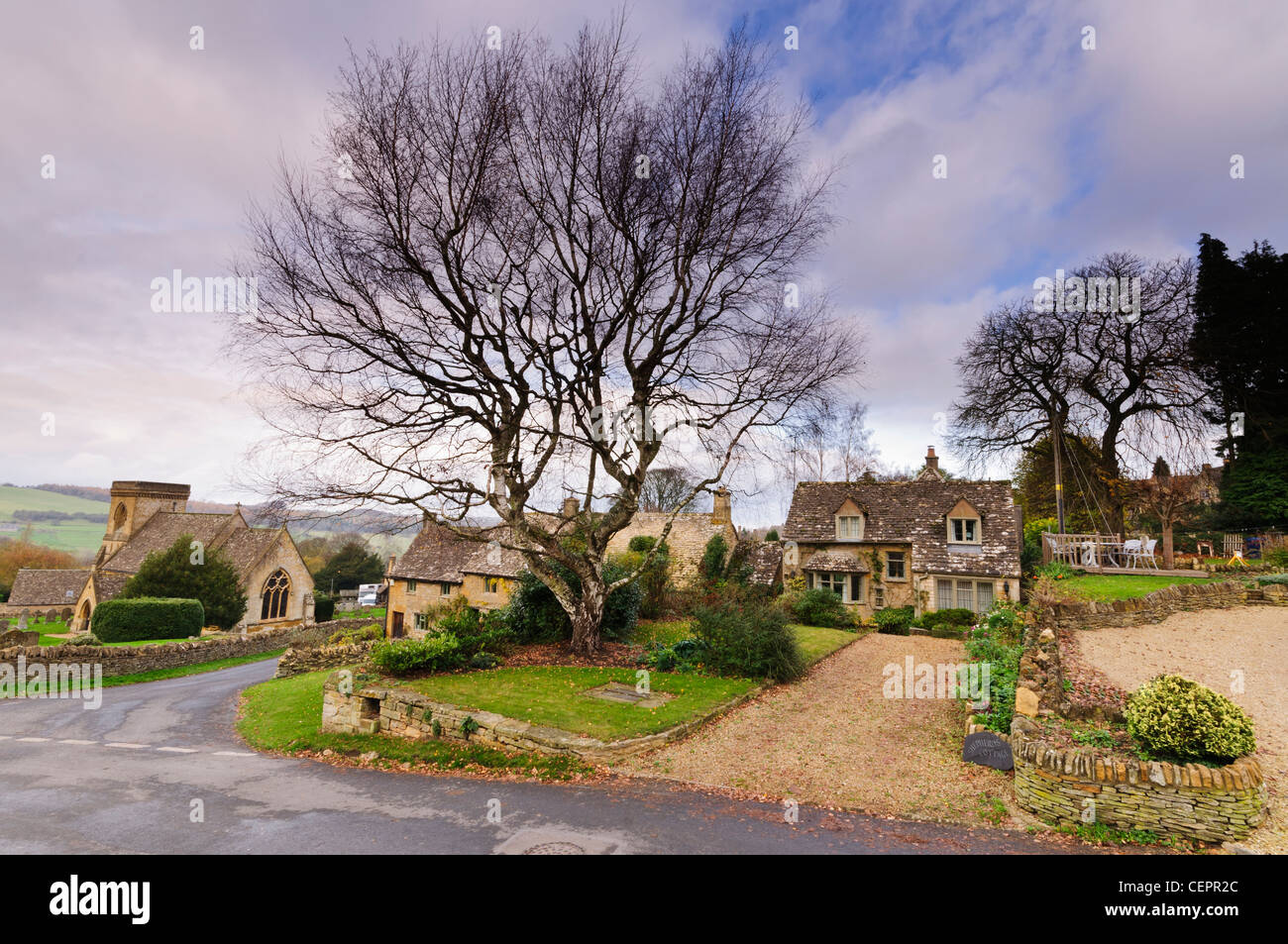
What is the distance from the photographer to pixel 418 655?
13.2m

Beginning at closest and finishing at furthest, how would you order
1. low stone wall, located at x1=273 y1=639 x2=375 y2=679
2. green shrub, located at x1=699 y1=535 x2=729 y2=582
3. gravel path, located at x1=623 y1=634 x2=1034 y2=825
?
gravel path, located at x1=623 y1=634 x2=1034 y2=825, low stone wall, located at x1=273 y1=639 x2=375 y2=679, green shrub, located at x1=699 y1=535 x2=729 y2=582

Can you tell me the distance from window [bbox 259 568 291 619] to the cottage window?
4233 centimetres

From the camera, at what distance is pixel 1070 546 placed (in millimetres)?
26266

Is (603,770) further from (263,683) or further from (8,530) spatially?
(8,530)

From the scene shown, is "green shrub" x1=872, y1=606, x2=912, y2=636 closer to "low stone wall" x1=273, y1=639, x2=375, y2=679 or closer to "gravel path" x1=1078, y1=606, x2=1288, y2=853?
"gravel path" x1=1078, y1=606, x2=1288, y2=853

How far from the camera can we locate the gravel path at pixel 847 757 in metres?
7.81

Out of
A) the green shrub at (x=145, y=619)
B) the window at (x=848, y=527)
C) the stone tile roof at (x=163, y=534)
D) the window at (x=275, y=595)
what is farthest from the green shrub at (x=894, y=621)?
the stone tile roof at (x=163, y=534)

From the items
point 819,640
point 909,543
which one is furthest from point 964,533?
point 819,640

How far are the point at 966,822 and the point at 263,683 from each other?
23505 mm

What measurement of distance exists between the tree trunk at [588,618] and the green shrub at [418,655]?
3.21 meters

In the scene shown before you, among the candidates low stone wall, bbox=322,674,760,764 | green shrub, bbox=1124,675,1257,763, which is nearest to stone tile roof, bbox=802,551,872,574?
low stone wall, bbox=322,674,760,764

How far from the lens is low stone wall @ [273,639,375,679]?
22.8 meters

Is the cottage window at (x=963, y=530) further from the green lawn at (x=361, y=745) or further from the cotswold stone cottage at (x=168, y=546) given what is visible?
the cotswold stone cottage at (x=168, y=546)
